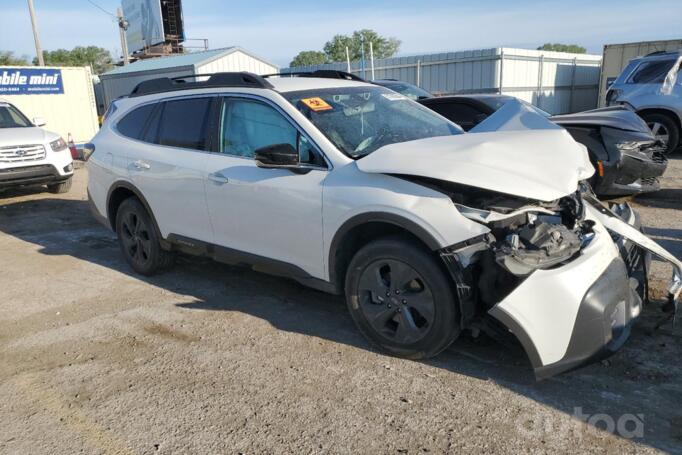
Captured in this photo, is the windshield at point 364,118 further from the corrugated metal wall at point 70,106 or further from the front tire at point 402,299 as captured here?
the corrugated metal wall at point 70,106

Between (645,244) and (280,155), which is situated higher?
(280,155)

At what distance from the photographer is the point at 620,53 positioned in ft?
58.1

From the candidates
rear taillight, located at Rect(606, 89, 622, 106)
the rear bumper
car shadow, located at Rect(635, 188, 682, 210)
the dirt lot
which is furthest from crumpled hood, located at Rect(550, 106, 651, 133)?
the rear bumper

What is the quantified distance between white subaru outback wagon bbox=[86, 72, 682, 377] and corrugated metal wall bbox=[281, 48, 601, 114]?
50.4 ft

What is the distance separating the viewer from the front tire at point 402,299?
10.8 ft

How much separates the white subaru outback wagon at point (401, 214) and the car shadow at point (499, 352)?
260mm

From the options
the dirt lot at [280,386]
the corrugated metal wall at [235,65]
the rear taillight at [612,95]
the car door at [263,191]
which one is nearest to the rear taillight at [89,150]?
the dirt lot at [280,386]

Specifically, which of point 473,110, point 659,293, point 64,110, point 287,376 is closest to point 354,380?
point 287,376

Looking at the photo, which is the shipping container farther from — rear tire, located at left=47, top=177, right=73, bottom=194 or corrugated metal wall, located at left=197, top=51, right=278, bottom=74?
rear tire, located at left=47, top=177, right=73, bottom=194

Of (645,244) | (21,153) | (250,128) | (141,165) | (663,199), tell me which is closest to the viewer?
(645,244)

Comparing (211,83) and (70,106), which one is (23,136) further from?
(70,106)

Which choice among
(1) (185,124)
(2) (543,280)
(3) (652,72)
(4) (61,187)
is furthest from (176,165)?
(3) (652,72)

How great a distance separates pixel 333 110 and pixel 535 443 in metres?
2.60

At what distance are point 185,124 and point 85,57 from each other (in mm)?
80772
